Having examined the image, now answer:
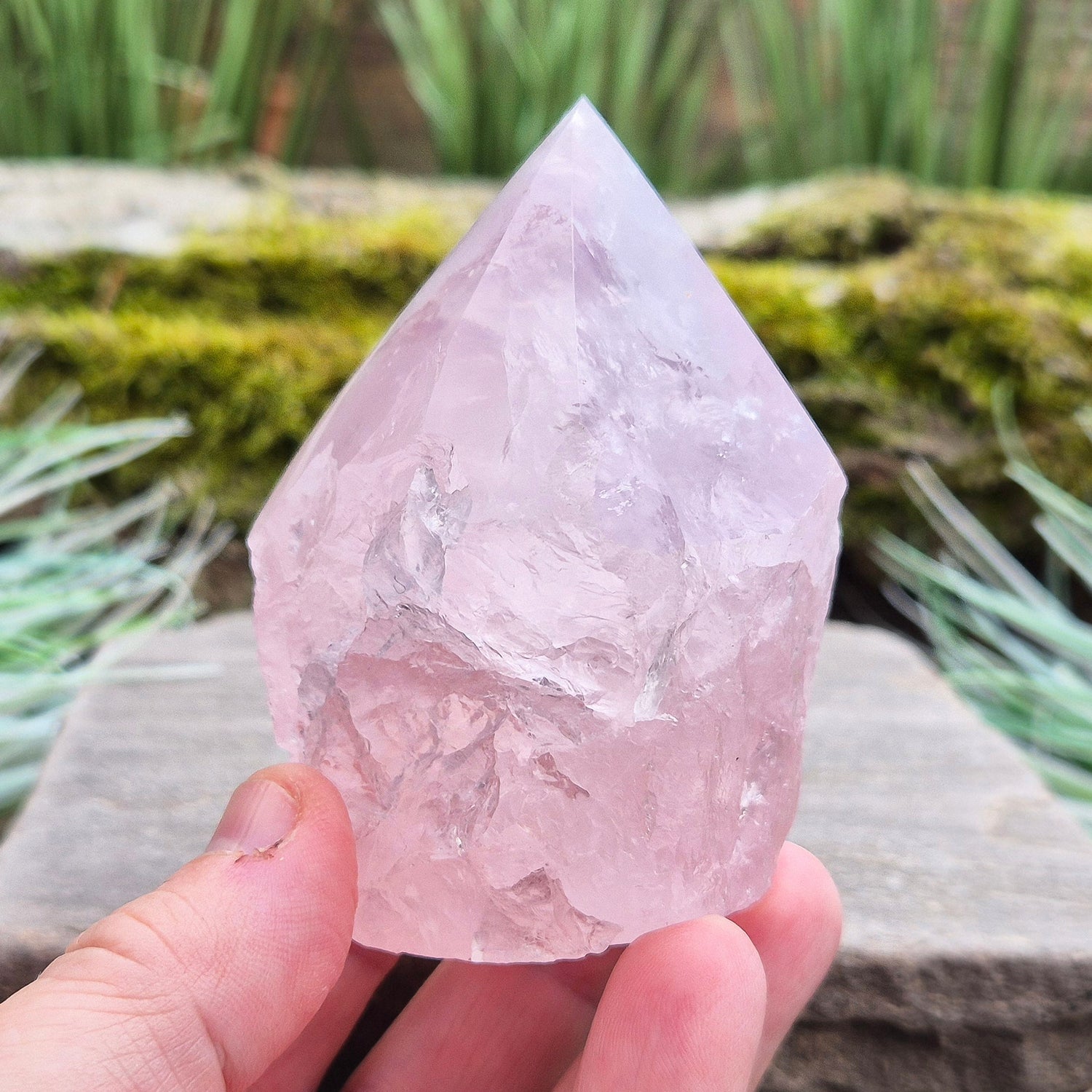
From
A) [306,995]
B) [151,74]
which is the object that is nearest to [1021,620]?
[306,995]

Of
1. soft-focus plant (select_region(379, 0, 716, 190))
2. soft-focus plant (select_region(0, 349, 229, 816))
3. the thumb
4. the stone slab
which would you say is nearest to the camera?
the thumb

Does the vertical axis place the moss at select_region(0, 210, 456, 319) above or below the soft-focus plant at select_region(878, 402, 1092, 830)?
above

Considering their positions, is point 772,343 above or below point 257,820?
below

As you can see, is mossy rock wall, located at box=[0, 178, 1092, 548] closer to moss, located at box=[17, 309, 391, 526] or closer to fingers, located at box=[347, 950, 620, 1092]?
moss, located at box=[17, 309, 391, 526]

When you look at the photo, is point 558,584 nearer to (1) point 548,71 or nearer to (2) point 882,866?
(2) point 882,866

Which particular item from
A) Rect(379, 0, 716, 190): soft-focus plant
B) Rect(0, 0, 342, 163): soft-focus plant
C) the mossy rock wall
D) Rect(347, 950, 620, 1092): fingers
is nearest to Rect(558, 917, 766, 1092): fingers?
Rect(347, 950, 620, 1092): fingers

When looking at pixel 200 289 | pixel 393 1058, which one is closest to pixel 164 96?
pixel 200 289

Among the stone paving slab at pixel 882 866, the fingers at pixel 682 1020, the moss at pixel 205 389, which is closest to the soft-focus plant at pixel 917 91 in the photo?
the moss at pixel 205 389

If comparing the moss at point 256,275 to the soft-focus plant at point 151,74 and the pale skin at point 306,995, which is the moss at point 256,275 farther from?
the pale skin at point 306,995
